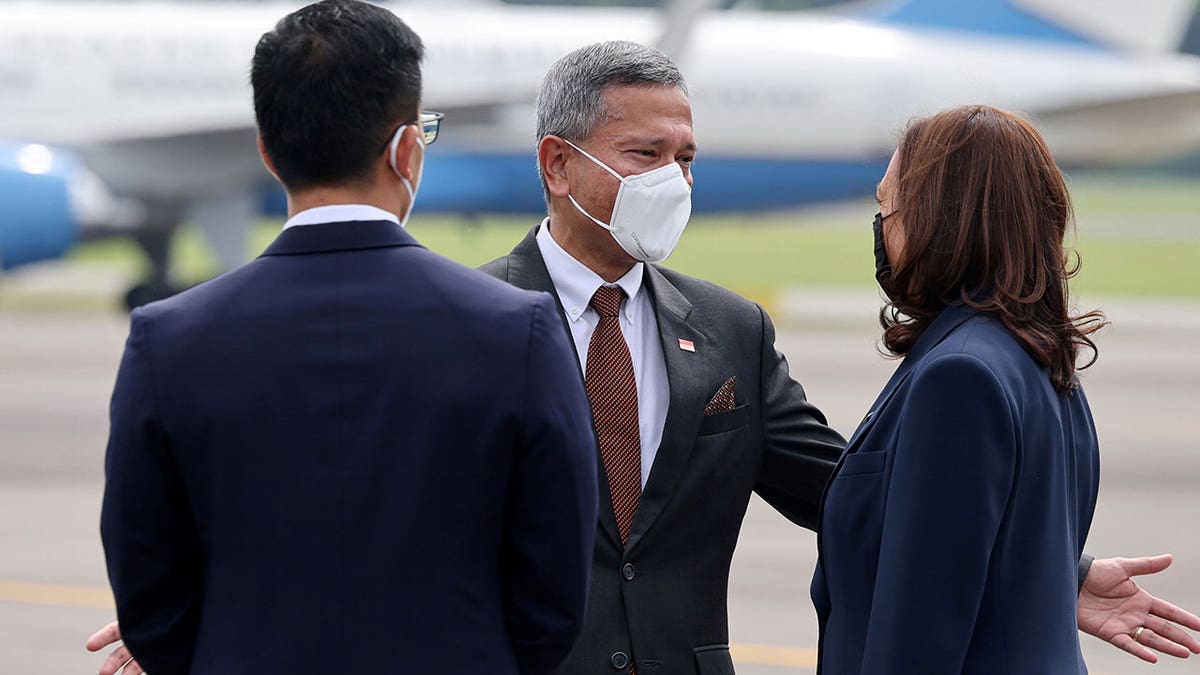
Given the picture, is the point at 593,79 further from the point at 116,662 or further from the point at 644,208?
the point at 116,662

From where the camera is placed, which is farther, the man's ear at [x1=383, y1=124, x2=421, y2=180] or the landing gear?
the landing gear

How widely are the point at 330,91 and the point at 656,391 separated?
3.37ft

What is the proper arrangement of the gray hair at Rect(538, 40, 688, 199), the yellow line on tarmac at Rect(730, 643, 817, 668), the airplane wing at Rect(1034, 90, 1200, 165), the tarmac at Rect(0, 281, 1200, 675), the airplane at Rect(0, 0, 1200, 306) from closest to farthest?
the gray hair at Rect(538, 40, 688, 199) < the yellow line on tarmac at Rect(730, 643, 817, 668) < the tarmac at Rect(0, 281, 1200, 675) < the airplane at Rect(0, 0, 1200, 306) < the airplane wing at Rect(1034, 90, 1200, 165)

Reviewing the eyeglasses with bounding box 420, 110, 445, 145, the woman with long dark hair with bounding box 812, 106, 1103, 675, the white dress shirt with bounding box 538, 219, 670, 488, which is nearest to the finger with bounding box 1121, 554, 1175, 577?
the woman with long dark hair with bounding box 812, 106, 1103, 675

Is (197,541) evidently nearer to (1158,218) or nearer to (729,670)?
(729,670)

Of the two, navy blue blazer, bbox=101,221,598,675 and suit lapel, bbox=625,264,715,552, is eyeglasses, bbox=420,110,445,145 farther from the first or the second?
suit lapel, bbox=625,264,715,552

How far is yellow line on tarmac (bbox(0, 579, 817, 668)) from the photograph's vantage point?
556cm

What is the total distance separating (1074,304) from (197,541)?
1.50 meters

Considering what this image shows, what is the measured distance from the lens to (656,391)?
8.80ft

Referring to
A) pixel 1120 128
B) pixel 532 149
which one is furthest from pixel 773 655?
pixel 1120 128

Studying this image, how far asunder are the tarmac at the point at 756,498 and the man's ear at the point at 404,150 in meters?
3.82

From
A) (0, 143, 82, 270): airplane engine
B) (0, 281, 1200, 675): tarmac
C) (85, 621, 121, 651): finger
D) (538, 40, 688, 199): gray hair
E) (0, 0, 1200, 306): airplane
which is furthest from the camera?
(0, 0, 1200, 306): airplane

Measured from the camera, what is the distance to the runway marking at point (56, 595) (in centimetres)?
634

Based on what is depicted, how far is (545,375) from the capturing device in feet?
6.04
